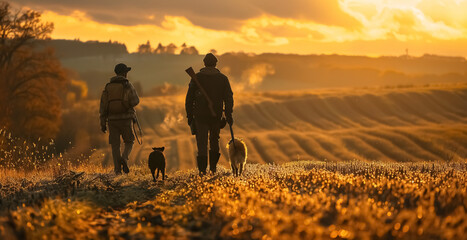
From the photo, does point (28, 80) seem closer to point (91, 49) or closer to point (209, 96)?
point (209, 96)

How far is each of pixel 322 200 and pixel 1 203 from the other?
15.7 feet

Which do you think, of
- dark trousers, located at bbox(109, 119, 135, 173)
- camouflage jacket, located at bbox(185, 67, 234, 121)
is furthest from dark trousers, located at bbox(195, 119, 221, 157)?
dark trousers, located at bbox(109, 119, 135, 173)

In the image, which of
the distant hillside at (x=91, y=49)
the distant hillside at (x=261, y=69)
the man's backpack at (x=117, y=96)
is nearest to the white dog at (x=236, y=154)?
the man's backpack at (x=117, y=96)

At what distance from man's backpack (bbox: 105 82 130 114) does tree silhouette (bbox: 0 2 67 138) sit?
115ft

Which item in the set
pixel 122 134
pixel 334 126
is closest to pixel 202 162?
pixel 122 134

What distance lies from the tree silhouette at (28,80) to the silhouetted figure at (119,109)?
3511 cm

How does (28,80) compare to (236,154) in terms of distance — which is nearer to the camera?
(236,154)

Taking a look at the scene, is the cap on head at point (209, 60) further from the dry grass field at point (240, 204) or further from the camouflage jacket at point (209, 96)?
the dry grass field at point (240, 204)

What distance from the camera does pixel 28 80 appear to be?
47969mm

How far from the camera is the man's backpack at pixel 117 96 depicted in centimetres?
1173

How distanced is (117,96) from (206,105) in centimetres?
220

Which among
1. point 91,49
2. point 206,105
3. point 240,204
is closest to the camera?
point 240,204

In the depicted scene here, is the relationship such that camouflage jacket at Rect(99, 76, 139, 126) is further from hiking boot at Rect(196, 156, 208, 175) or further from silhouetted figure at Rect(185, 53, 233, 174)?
hiking boot at Rect(196, 156, 208, 175)

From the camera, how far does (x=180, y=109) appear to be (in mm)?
76812
